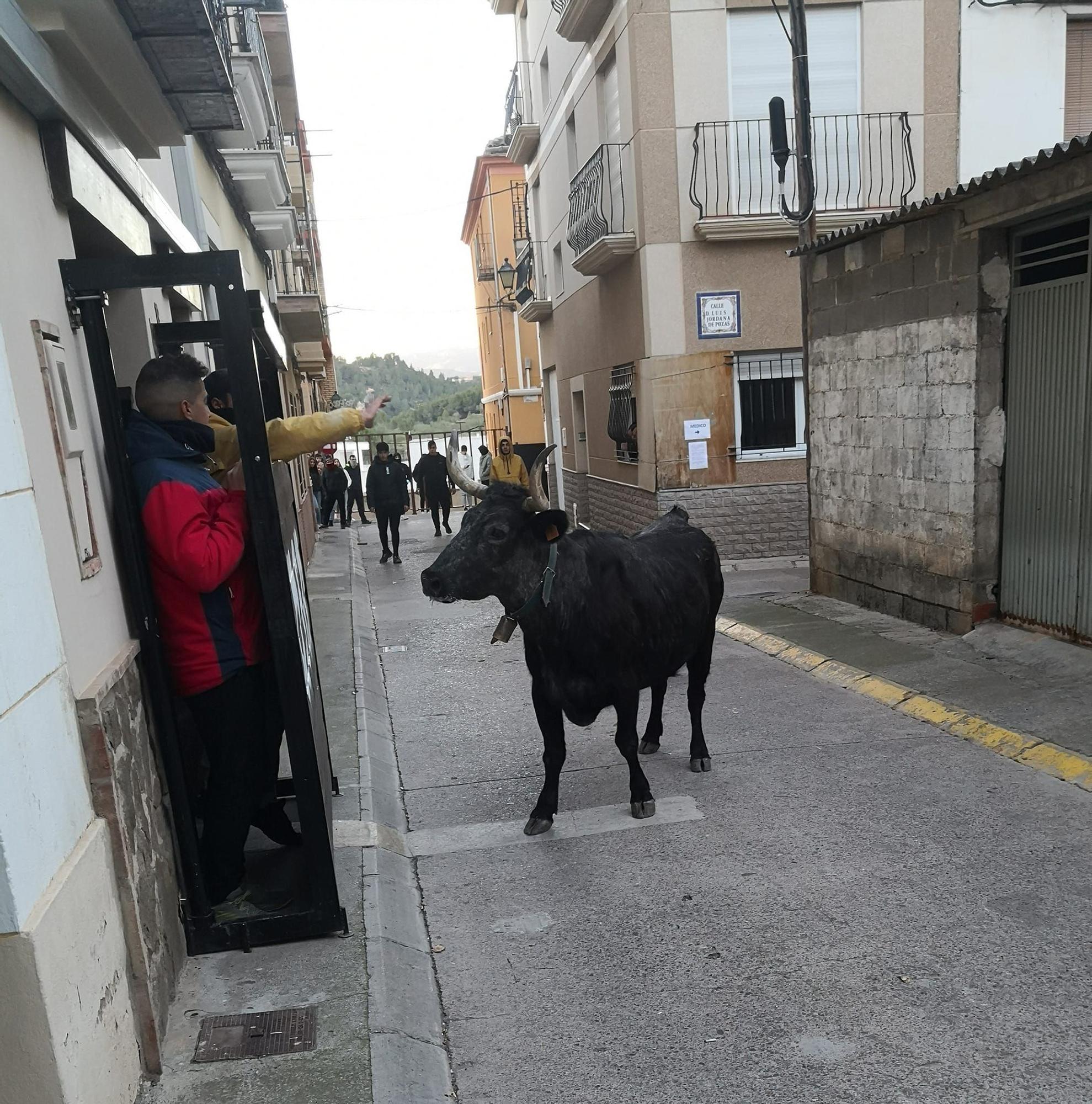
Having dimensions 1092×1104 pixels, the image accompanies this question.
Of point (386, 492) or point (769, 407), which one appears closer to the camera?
point (769, 407)

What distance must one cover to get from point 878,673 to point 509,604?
3.40m

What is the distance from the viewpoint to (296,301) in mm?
15859

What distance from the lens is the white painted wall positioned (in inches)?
461

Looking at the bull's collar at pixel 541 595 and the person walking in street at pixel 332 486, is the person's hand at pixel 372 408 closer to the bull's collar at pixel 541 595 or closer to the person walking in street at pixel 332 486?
the bull's collar at pixel 541 595

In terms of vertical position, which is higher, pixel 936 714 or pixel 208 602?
pixel 208 602

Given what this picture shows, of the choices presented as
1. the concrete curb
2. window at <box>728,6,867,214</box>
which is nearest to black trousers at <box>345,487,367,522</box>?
window at <box>728,6,867,214</box>

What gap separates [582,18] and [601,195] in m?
2.40

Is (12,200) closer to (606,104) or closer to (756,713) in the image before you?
(756,713)

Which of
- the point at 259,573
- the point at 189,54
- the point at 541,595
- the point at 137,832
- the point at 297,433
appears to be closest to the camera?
the point at 137,832

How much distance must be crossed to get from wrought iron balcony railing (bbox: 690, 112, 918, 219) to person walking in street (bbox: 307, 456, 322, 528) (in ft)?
37.8

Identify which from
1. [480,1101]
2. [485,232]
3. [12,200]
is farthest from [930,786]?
[485,232]

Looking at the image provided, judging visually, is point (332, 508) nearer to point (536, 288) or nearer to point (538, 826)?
point (536, 288)

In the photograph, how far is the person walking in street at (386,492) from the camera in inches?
606

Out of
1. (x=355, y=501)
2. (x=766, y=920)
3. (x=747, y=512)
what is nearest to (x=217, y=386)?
(x=766, y=920)
